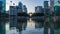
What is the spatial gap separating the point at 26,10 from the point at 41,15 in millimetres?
1209

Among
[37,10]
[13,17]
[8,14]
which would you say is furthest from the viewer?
[37,10]

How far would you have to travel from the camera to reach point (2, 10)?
10719 millimetres

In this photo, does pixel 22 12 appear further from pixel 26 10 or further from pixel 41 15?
pixel 41 15

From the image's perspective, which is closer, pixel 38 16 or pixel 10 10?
pixel 10 10

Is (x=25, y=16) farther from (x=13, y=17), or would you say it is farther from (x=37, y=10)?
(x=13, y=17)

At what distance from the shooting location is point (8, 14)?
439 inches

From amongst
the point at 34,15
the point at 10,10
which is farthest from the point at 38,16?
the point at 10,10

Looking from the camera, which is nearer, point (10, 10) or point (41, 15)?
point (10, 10)

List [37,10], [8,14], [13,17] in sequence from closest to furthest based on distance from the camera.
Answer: [13,17], [8,14], [37,10]

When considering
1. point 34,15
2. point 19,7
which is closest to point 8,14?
point 19,7

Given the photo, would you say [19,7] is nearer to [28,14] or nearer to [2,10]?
[28,14]

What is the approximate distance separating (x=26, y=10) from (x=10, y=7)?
2431 millimetres

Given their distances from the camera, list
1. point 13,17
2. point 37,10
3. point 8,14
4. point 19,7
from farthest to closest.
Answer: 1. point 37,10
2. point 19,7
3. point 8,14
4. point 13,17

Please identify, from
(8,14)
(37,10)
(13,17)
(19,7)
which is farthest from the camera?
(37,10)
